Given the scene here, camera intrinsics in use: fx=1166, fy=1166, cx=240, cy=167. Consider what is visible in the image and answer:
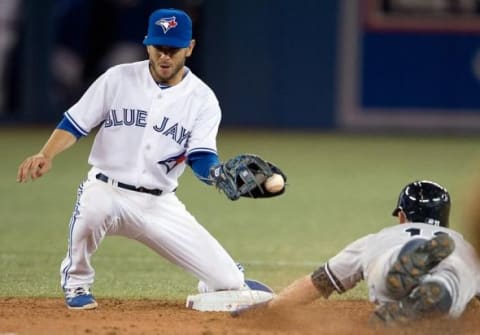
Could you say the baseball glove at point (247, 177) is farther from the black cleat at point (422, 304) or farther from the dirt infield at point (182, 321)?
the black cleat at point (422, 304)

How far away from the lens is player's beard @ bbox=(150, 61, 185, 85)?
7.09m

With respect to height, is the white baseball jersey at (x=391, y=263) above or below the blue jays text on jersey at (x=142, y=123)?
below

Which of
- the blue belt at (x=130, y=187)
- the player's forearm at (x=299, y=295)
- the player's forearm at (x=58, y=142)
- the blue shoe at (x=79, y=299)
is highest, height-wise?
the player's forearm at (x=58, y=142)

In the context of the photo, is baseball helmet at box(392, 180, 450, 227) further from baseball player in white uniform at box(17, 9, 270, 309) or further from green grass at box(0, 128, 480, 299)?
green grass at box(0, 128, 480, 299)

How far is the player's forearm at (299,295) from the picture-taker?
6.48 metres

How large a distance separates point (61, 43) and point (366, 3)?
5136 mm

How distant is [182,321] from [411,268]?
4.83 ft

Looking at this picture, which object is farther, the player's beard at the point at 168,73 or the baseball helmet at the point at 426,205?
the player's beard at the point at 168,73

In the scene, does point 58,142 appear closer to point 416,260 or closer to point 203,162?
point 203,162

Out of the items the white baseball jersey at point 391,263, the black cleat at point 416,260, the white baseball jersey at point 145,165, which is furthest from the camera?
the white baseball jersey at point 145,165

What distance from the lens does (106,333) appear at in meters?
6.11

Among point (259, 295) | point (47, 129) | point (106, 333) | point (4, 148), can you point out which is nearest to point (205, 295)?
point (259, 295)

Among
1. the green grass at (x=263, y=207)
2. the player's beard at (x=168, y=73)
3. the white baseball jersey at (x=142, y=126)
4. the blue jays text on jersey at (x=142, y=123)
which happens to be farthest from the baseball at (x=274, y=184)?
the green grass at (x=263, y=207)

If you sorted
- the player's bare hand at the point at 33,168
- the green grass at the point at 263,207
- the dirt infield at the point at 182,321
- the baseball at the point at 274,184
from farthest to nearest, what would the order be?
the green grass at the point at 263,207
the player's bare hand at the point at 33,168
the baseball at the point at 274,184
the dirt infield at the point at 182,321
